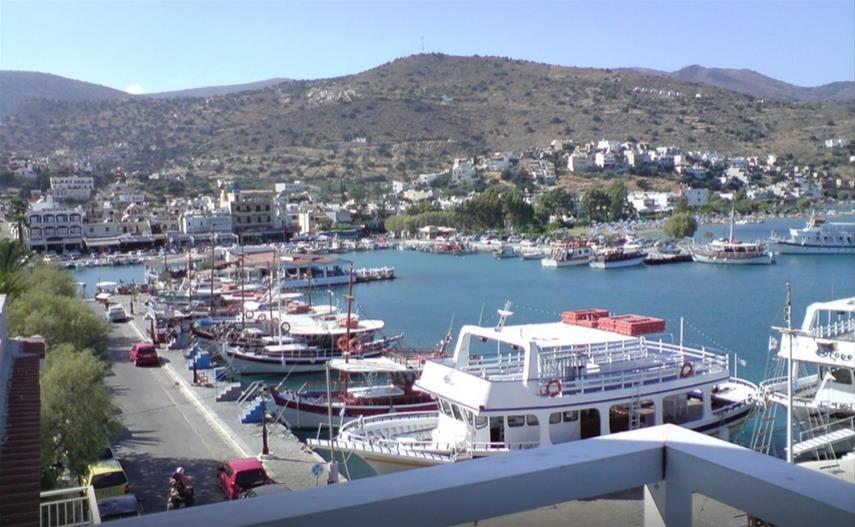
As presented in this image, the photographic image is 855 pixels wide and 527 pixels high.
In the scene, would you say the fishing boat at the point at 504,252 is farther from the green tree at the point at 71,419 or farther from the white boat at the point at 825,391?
the green tree at the point at 71,419

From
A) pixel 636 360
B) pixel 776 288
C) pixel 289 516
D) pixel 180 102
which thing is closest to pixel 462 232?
pixel 776 288

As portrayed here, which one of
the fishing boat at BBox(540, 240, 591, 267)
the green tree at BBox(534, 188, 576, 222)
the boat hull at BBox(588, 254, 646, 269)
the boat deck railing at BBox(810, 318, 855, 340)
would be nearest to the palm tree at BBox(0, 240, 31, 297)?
the boat deck railing at BBox(810, 318, 855, 340)

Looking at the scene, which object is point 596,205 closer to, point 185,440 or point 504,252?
point 504,252

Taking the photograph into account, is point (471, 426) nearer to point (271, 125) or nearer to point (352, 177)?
point (352, 177)

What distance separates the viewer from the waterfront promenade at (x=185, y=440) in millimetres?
10062

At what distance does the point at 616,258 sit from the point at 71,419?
3976 cm

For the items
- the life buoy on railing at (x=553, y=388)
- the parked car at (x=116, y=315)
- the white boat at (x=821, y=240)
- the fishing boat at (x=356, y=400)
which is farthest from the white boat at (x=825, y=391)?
the white boat at (x=821, y=240)

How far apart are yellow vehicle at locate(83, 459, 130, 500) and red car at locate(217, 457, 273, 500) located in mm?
1048

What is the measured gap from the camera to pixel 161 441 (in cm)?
1190

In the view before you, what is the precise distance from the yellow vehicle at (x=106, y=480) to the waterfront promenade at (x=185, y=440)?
Answer: 0.34m

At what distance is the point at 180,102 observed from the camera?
471 ft

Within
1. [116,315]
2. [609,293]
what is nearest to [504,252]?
[609,293]

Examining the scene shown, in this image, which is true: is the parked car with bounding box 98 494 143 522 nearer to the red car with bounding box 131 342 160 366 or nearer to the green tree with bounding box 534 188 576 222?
the red car with bounding box 131 342 160 366

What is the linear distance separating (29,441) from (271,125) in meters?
115
